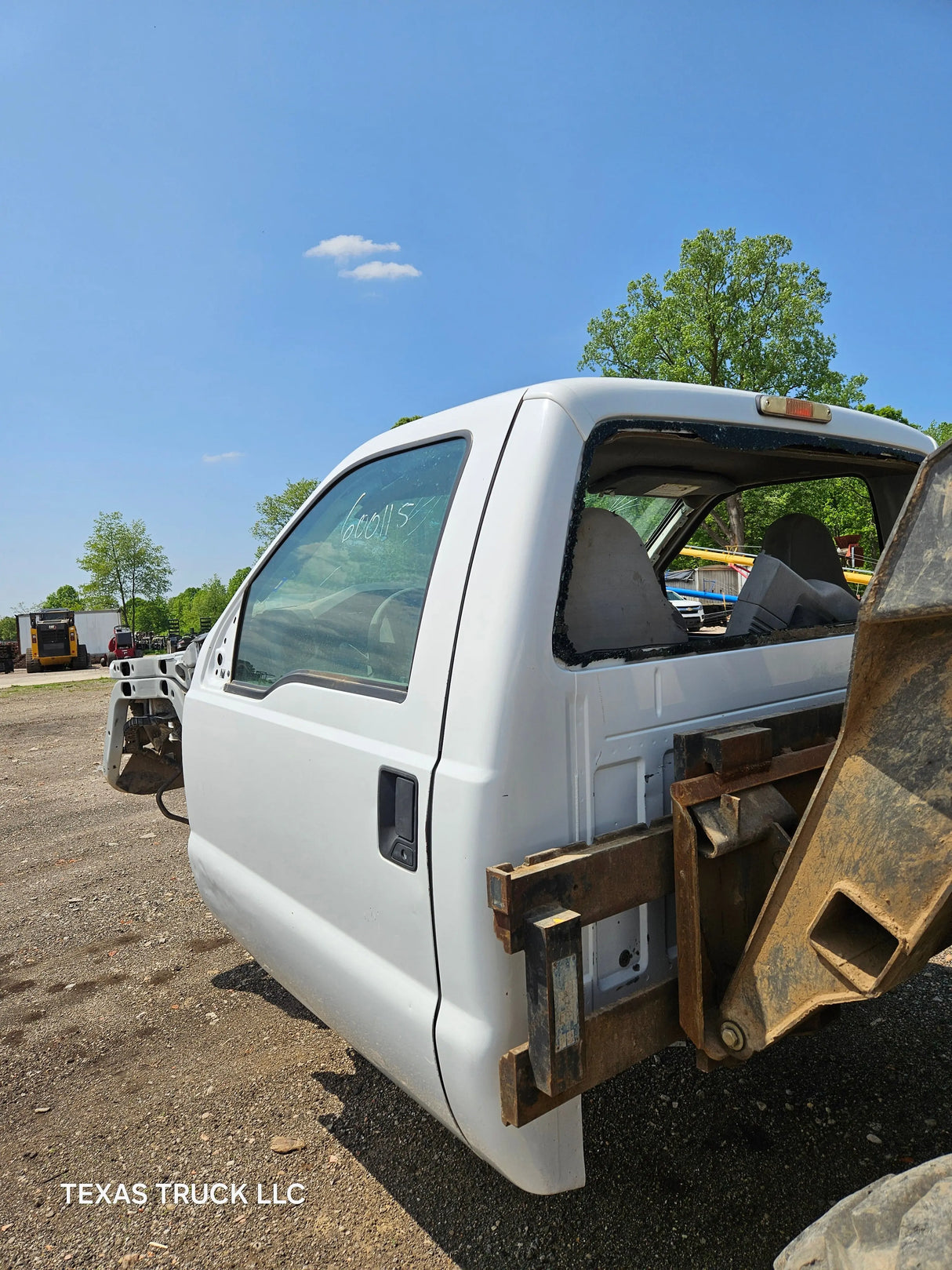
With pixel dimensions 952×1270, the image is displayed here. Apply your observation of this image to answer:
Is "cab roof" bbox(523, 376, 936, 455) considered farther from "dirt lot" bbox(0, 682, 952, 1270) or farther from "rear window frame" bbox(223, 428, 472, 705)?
"dirt lot" bbox(0, 682, 952, 1270)

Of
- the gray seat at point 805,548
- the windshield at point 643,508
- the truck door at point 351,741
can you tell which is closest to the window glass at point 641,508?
the windshield at point 643,508

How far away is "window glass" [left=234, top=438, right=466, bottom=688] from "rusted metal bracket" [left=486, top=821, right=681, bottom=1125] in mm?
569

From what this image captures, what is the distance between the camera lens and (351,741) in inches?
76.2

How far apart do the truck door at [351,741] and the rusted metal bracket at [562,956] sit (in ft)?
0.83

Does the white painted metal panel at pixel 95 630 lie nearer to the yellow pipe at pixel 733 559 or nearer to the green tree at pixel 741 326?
the green tree at pixel 741 326

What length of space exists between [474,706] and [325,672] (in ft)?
2.38

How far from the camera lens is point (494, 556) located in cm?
169

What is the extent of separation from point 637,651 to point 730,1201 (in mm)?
1587

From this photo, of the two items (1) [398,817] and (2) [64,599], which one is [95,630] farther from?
(2) [64,599]

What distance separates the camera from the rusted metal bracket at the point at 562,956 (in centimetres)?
148

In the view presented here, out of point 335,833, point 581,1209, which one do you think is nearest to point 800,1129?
point 581,1209

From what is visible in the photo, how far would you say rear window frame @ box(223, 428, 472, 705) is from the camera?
1.88 m

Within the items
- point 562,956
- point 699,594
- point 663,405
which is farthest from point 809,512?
point 562,956

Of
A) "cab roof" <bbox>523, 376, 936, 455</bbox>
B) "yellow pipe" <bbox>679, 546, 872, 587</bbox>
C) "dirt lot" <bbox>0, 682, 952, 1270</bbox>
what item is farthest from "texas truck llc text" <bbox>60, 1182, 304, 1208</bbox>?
"yellow pipe" <bbox>679, 546, 872, 587</bbox>
